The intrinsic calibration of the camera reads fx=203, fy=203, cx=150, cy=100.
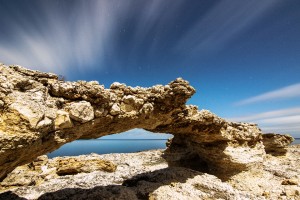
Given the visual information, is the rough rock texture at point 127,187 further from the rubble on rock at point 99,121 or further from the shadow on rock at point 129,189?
the rubble on rock at point 99,121

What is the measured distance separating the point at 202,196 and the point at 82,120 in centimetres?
1009

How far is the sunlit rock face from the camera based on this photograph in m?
7.18

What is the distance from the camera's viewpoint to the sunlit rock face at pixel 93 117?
7.18 metres

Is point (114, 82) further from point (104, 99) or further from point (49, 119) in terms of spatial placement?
point (49, 119)

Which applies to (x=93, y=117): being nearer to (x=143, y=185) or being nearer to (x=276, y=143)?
(x=143, y=185)

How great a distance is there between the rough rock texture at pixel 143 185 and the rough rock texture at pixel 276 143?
12367mm

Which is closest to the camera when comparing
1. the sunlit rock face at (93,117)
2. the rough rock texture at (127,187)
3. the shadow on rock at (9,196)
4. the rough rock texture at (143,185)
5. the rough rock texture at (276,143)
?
the sunlit rock face at (93,117)

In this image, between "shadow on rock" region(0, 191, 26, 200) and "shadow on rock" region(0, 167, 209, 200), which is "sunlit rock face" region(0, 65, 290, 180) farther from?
"shadow on rock" region(0, 167, 209, 200)

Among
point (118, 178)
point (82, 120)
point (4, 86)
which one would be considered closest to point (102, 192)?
point (118, 178)

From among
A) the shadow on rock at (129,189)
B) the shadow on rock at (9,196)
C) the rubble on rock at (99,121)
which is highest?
the rubble on rock at (99,121)

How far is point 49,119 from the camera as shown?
26.6 ft

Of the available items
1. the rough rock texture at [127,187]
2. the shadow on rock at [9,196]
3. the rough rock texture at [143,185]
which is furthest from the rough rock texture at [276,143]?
the shadow on rock at [9,196]

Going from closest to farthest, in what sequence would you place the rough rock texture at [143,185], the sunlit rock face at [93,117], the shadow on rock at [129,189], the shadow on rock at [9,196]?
the sunlit rock face at [93,117] < the shadow on rock at [9,196] < the shadow on rock at [129,189] < the rough rock texture at [143,185]

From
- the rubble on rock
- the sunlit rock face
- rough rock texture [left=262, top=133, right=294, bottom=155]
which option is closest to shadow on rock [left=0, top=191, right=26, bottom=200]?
the rubble on rock
